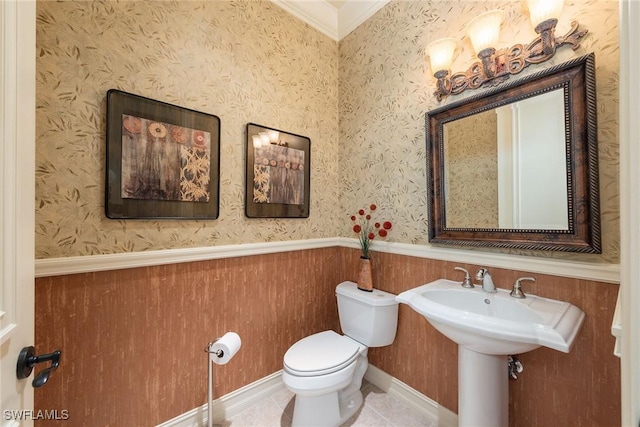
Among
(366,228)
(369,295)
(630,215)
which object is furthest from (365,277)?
(630,215)

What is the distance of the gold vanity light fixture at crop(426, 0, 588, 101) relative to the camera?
3.41 feet

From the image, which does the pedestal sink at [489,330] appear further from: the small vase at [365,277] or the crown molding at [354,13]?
the crown molding at [354,13]

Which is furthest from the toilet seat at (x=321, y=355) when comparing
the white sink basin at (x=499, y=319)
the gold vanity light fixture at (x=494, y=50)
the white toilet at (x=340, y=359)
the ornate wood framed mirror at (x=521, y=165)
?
→ the gold vanity light fixture at (x=494, y=50)

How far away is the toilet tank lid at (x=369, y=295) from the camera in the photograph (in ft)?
5.08

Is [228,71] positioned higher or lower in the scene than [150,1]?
lower

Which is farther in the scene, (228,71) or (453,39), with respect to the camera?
(228,71)

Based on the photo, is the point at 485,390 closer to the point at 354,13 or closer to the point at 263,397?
the point at 263,397

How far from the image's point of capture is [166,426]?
127cm

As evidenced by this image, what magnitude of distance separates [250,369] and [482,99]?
2.06 meters

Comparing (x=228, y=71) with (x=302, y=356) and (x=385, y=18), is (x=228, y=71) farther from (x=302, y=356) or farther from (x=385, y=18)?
(x=302, y=356)

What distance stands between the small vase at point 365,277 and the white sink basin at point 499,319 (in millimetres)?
466

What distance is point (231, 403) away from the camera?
4.86 ft

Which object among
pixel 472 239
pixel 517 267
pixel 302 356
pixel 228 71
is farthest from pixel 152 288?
pixel 517 267

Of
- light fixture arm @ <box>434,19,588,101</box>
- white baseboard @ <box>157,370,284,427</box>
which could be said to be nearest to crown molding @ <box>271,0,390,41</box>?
light fixture arm @ <box>434,19,588,101</box>
